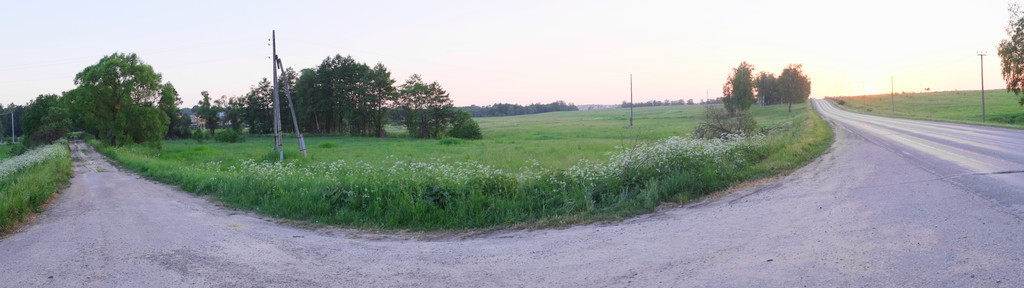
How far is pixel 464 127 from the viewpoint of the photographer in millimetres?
55469

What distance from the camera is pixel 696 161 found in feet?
33.4

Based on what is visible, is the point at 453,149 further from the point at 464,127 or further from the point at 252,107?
the point at 252,107

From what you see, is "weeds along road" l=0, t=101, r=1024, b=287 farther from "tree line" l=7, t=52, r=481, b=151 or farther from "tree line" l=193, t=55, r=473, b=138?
"tree line" l=193, t=55, r=473, b=138

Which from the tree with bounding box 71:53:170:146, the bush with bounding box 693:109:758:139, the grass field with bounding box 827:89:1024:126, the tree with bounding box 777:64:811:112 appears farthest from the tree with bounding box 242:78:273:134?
the tree with bounding box 777:64:811:112

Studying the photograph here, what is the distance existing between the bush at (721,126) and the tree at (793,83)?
8475 cm

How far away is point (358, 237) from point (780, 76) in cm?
11672

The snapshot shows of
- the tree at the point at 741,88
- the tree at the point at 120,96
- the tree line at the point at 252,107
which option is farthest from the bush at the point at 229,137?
the tree at the point at 741,88

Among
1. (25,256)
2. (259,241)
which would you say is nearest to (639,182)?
(259,241)

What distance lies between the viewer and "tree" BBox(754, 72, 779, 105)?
112 m

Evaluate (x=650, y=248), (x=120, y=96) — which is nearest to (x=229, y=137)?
(x=120, y=96)

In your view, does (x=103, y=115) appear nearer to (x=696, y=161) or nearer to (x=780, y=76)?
(x=696, y=161)

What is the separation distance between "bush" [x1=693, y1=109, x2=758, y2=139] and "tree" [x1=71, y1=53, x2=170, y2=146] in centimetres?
3825

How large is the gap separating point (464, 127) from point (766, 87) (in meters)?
85.2

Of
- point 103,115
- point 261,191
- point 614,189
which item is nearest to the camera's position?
point 614,189
